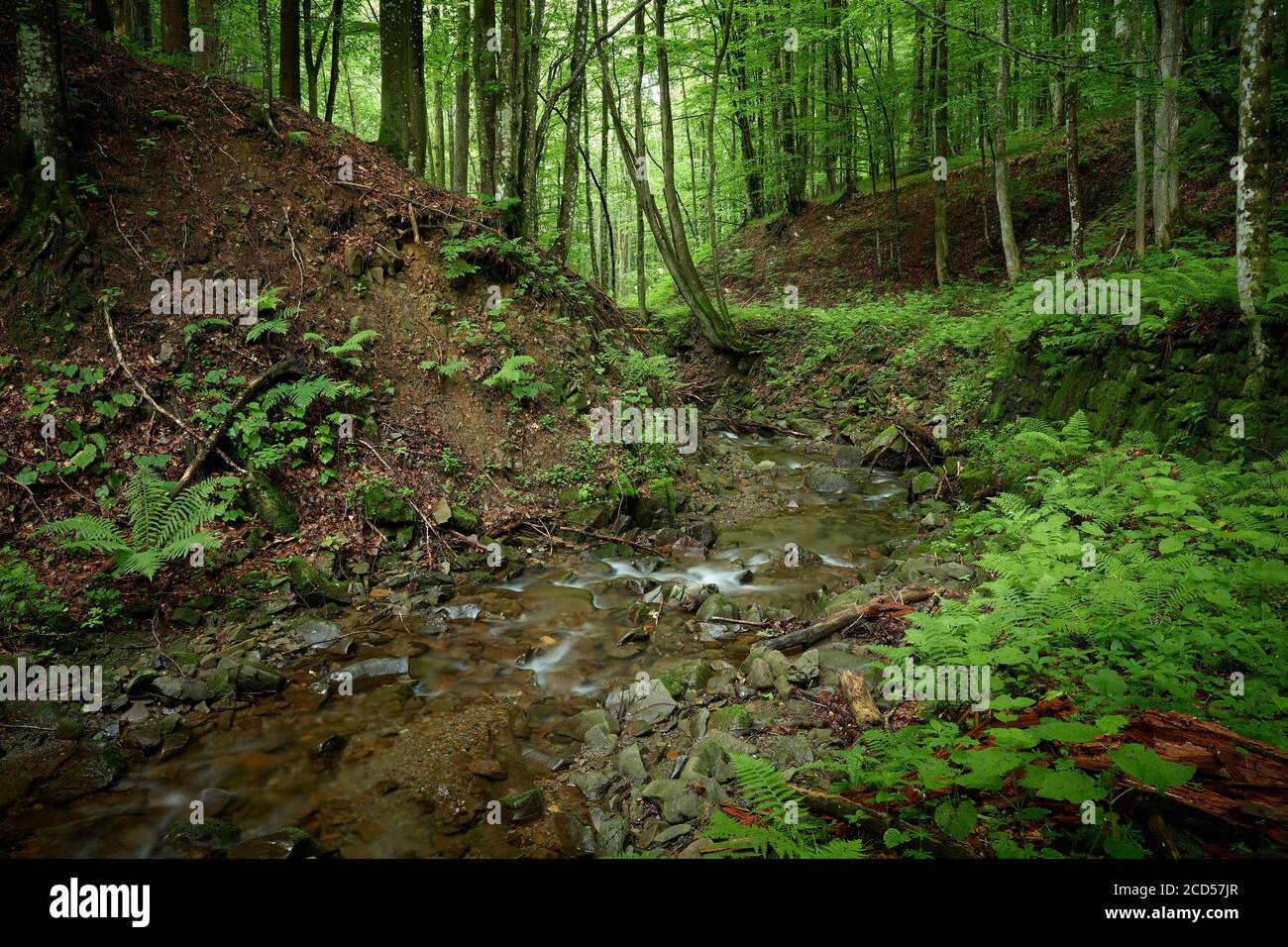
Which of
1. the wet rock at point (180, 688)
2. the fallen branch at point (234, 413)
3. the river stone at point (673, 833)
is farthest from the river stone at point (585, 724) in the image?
the fallen branch at point (234, 413)

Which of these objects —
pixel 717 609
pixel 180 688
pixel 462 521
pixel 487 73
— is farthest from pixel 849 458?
pixel 180 688

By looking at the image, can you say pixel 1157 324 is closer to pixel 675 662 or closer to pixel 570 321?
pixel 675 662

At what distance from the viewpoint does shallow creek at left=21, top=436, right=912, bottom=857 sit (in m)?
4.11

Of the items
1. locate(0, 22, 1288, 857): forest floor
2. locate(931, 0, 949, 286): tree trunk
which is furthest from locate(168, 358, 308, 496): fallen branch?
locate(931, 0, 949, 286): tree trunk

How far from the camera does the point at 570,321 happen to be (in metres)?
11.8

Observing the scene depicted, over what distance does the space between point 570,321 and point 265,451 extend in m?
6.00

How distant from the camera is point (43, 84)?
7742 mm

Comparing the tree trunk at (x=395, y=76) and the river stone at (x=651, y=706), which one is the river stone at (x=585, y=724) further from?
the tree trunk at (x=395, y=76)

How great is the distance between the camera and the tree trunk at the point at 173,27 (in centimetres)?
1225

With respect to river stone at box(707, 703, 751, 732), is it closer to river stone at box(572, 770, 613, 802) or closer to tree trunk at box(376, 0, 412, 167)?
river stone at box(572, 770, 613, 802)

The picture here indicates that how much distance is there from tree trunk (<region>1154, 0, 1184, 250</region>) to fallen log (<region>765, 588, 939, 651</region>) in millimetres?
8532

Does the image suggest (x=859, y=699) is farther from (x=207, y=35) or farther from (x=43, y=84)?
(x=207, y=35)

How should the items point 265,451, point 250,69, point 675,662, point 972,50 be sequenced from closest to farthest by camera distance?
point 675,662 → point 265,451 → point 972,50 → point 250,69
